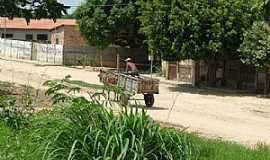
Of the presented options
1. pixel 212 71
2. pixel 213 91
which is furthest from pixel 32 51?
pixel 213 91

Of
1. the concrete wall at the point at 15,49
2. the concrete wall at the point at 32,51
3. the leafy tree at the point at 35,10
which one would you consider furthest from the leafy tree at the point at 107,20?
the leafy tree at the point at 35,10

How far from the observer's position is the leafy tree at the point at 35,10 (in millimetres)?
24312

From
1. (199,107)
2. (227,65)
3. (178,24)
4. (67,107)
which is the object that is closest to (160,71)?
(227,65)

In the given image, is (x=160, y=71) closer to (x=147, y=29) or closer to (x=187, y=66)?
(x=187, y=66)

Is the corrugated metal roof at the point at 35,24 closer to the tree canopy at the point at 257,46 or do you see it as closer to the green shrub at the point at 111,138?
the tree canopy at the point at 257,46

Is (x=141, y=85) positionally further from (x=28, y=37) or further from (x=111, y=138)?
(x=28, y=37)

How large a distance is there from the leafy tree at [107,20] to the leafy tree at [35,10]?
29749 mm

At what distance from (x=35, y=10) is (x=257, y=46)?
1336cm

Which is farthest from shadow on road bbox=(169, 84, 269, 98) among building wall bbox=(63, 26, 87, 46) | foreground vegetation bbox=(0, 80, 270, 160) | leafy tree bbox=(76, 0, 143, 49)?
building wall bbox=(63, 26, 87, 46)

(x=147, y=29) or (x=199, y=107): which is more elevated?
(x=147, y=29)

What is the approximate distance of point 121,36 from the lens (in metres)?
60.3

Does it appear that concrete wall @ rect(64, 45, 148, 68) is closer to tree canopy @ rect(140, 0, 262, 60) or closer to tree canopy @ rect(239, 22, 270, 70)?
tree canopy @ rect(140, 0, 262, 60)

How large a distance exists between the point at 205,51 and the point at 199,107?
28.2 ft

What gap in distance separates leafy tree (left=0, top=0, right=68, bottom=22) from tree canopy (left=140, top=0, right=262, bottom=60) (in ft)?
35.9
